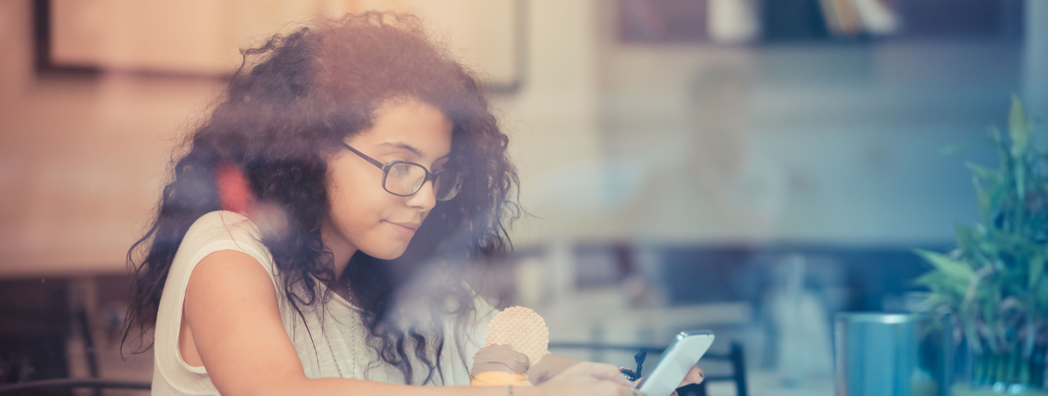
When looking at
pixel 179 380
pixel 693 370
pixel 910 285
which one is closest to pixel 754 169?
pixel 910 285

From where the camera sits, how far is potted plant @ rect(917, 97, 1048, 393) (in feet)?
2.83

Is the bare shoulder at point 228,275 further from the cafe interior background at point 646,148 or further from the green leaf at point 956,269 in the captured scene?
the green leaf at point 956,269

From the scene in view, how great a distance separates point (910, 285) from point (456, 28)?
1.43 m

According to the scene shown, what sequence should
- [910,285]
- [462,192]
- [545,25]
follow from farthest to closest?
[910,285] < [545,25] < [462,192]

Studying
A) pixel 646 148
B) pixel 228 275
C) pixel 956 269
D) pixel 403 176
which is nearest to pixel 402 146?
pixel 403 176

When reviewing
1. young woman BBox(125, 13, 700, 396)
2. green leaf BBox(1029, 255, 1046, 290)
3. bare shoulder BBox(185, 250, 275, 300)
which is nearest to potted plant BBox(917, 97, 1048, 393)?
green leaf BBox(1029, 255, 1046, 290)

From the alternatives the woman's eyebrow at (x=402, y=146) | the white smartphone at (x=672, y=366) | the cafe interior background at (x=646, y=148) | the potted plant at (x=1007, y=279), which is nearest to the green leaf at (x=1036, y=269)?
the potted plant at (x=1007, y=279)

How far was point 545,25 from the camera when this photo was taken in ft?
4.09

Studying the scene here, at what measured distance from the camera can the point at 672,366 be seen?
0.59 meters

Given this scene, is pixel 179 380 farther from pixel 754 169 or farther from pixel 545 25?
pixel 754 169

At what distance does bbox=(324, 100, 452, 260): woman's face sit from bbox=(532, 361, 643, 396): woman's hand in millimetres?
214

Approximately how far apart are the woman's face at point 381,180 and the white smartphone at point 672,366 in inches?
10.7

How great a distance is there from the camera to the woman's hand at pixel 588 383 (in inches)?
22.6

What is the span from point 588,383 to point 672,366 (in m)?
0.07
